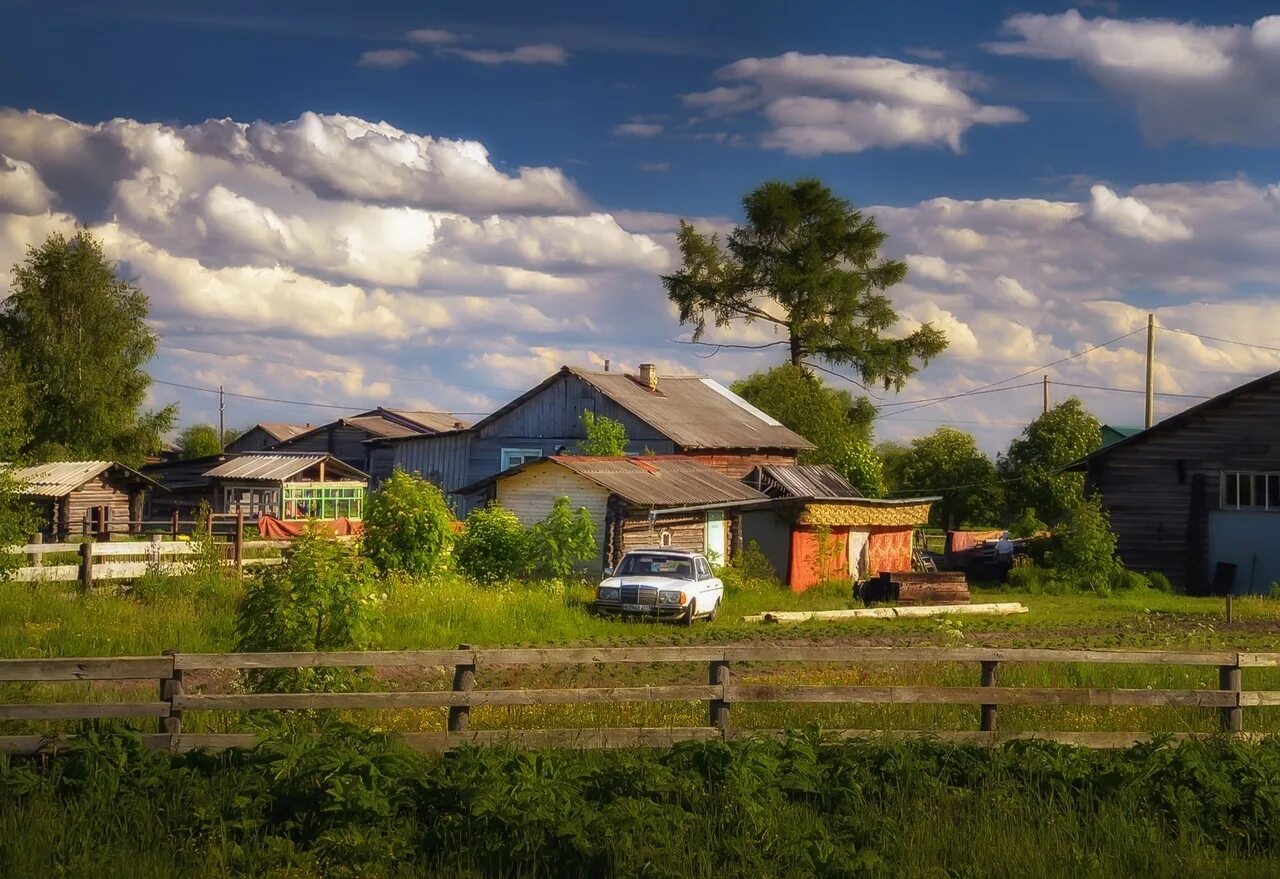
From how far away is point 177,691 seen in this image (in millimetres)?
10883

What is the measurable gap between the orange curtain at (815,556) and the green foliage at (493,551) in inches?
383

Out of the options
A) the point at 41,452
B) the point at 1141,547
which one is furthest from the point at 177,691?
the point at 41,452

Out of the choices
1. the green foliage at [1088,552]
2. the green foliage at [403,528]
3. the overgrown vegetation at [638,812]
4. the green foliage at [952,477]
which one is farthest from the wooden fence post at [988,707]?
the green foliage at [952,477]

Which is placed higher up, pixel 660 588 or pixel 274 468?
pixel 274 468

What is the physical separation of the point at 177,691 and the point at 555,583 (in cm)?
1982

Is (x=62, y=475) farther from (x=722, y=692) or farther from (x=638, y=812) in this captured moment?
(x=638, y=812)

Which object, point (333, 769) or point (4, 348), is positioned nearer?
point (333, 769)

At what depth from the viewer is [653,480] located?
121 ft

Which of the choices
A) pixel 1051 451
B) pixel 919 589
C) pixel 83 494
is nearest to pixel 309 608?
pixel 919 589

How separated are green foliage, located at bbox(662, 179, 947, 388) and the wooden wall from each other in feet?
76.1

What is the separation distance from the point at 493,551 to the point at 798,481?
16.6m

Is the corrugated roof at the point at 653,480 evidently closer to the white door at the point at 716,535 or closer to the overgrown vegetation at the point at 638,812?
the white door at the point at 716,535

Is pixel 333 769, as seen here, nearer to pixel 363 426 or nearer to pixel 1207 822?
pixel 1207 822

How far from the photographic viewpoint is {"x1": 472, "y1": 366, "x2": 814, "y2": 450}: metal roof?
47172 millimetres
